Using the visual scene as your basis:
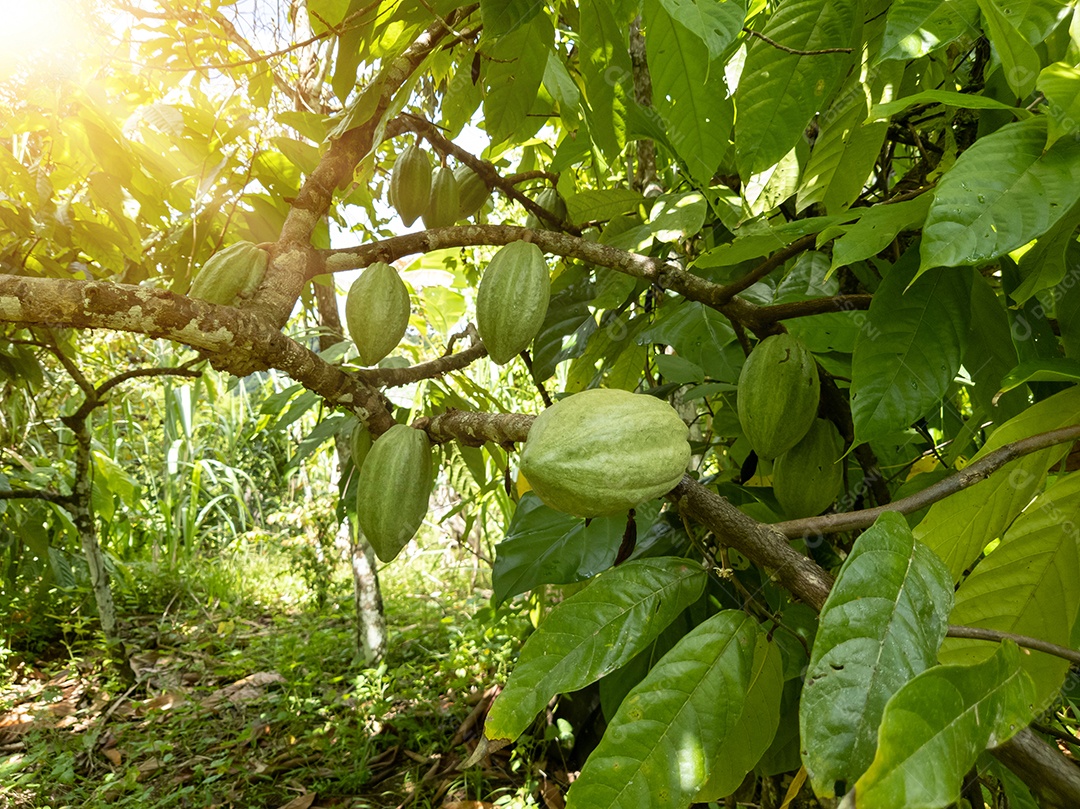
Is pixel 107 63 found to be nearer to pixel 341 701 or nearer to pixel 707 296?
pixel 707 296

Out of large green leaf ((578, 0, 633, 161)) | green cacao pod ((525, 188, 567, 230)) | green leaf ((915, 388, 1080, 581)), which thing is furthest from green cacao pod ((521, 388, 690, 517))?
green cacao pod ((525, 188, 567, 230))

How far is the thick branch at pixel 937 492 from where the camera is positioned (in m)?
0.56

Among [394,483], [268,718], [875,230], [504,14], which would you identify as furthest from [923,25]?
[268,718]

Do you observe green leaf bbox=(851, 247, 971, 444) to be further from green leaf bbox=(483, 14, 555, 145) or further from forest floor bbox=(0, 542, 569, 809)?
forest floor bbox=(0, 542, 569, 809)

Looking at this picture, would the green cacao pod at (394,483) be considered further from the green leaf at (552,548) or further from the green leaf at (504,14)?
the green leaf at (504,14)

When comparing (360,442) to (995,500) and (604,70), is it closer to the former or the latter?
(604,70)

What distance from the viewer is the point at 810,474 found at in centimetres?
100

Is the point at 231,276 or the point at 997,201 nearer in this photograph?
the point at 997,201

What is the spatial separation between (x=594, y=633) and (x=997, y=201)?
1.62 feet

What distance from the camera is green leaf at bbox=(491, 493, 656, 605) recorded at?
1004 mm

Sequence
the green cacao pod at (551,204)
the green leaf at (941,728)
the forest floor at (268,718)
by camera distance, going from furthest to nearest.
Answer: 1. the forest floor at (268,718)
2. the green cacao pod at (551,204)
3. the green leaf at (941,728)

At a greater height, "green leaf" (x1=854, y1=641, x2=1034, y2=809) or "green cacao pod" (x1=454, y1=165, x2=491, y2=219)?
"green cacao pod" (x1=454, y1=165, x2=491, y2=219)

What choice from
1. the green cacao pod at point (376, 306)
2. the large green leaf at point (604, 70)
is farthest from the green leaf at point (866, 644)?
the large green leaf at point (604, 70)

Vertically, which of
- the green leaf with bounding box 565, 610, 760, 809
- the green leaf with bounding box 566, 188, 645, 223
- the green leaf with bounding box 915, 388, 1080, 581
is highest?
the green leaf with bounding box 566, 188, 645, 223
